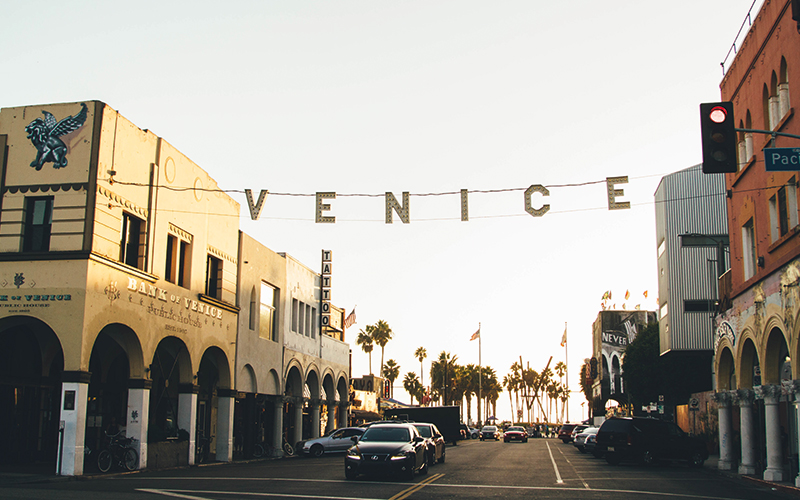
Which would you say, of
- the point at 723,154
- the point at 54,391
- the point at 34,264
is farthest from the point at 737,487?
the point at 54,391

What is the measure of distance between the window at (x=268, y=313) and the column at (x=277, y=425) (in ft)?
10.5

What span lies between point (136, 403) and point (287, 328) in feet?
51.1

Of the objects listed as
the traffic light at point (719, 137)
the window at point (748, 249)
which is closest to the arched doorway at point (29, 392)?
the traffic light at point (719, 137)

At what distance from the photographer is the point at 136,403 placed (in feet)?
79.3

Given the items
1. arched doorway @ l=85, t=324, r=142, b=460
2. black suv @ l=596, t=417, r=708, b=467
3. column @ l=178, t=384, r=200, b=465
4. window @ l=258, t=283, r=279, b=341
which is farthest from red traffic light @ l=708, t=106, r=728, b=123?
window @ l=258, t=283, r=279, b=341

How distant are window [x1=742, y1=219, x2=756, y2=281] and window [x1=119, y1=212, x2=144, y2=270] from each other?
65.2 feet

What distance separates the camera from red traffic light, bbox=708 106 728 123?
11164 mm

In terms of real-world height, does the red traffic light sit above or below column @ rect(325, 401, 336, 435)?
above

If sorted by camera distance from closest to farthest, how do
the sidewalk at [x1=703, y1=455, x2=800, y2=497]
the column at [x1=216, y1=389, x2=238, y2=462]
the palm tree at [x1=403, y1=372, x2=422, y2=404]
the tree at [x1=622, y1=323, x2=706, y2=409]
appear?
1. the sidewalk at [x1=703, y1=455, x2=800, y2=497]
2. the column at [x1=216, y1=389, x2=238, y2=462]
3. the tree at [x1=622, y1=323, x2=706, y2=409]
4. the palm tree at [x1=403, y1=372, x2=422, y2=404]

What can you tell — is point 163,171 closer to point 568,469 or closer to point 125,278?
point 125,278

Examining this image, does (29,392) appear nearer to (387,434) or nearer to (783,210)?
(387,434)

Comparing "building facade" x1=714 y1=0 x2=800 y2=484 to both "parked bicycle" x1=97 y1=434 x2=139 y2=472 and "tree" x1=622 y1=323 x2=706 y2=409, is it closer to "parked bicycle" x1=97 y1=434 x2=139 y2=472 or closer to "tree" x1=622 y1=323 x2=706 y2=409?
"parked bicycle" x1=97 y1=434 x2=139 y2=472

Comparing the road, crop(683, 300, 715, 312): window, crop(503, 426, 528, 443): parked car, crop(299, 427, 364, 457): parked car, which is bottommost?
crop(503, 426, 528, 443): parked car

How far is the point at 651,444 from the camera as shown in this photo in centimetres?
2795
